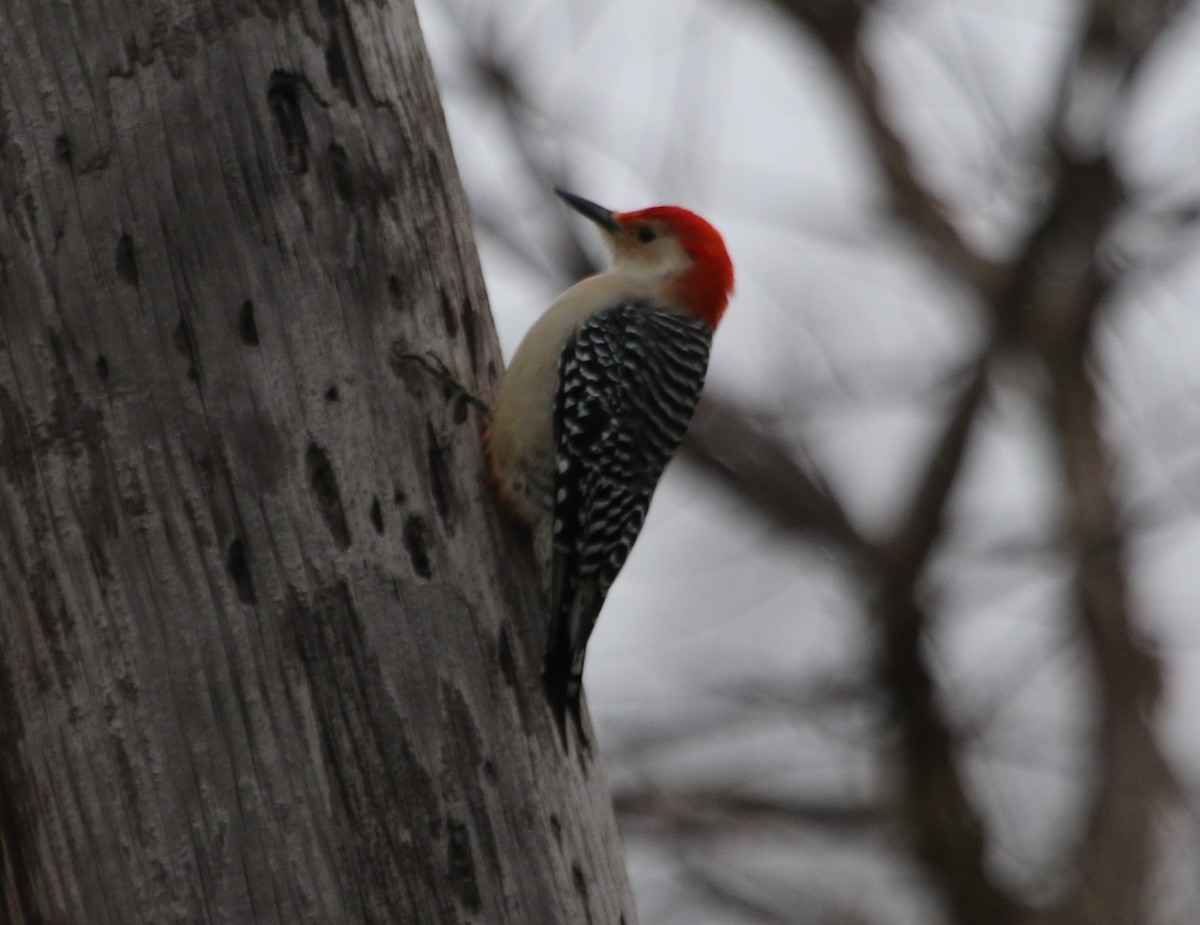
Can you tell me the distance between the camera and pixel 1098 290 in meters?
6.73

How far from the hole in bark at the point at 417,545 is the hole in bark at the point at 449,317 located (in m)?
0.53

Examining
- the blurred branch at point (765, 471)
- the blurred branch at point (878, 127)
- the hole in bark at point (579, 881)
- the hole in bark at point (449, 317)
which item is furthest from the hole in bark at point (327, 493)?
the blurred branch at point (878, 127)

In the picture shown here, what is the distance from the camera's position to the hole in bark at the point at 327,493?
3016 mm

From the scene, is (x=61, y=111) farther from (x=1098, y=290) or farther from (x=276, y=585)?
(x=1098, y=290)

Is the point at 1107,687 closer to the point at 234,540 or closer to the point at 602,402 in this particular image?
the point at 602,402

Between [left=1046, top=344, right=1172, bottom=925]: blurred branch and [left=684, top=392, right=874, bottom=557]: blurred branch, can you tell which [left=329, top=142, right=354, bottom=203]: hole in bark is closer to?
[left=684, top=392, right=874, bottom=557]: blurred branch

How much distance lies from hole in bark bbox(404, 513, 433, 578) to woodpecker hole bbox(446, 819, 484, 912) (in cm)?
53

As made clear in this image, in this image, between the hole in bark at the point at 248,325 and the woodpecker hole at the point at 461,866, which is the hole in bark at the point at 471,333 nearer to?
the hole in bark at the point at 248,325

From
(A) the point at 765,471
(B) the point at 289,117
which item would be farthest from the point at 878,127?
(B) the point at 289,117

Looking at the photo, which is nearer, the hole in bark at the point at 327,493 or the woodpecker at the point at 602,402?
the hole in bark at the point at 327,493

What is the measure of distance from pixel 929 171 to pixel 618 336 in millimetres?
4716

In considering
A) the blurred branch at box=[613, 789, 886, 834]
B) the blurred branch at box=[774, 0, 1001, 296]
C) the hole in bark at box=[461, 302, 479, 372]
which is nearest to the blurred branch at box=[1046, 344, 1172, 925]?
the blurred branch at box=[774, 0, 1001, 296]

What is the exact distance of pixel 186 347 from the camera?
9.87 feet

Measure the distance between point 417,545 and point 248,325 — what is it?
1.91 ft
